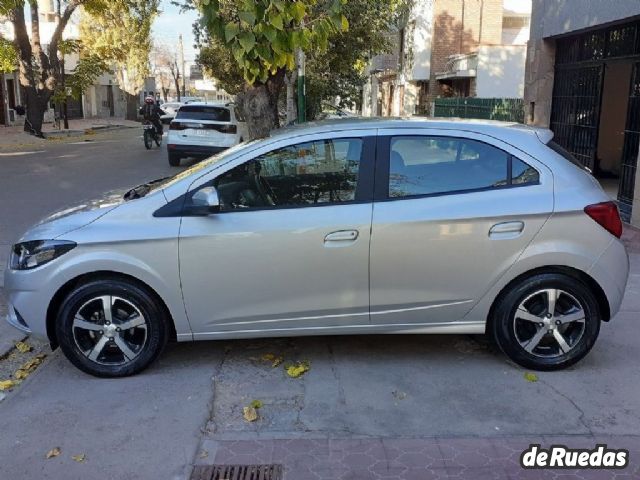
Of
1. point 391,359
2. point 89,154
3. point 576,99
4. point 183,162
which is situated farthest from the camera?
point 89,154

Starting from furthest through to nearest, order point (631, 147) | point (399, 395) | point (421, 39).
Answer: point (421, 39)
point (631, 147)
point (399, 395)

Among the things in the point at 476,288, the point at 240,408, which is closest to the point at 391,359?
the point at 476,288

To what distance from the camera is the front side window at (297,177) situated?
421 centimetres

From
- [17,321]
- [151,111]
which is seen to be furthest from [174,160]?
[17,321]

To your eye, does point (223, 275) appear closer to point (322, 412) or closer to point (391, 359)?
point (322, 412)

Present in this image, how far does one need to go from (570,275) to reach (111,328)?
304 cm

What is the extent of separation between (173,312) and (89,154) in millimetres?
17638

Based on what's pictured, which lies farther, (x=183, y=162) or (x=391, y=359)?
(x=183, y=162)

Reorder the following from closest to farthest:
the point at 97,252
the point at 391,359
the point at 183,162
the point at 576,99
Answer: the point at 97,252, the point at 391,359, the point at 576,99, the point at 183,162

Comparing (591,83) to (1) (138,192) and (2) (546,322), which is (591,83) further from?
(1) (138,192)

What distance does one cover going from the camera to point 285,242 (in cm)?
408

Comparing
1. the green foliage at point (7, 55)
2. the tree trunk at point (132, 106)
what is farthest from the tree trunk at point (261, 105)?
the tree trunk at point (132, 106)

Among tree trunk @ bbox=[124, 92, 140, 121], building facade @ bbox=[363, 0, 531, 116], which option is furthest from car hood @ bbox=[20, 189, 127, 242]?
tree trunk @ bbox=[124, 92, 140, 121]

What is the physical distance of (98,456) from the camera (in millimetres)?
3387
